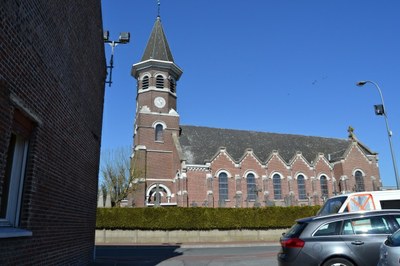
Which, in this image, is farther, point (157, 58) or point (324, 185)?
point (324, 185)

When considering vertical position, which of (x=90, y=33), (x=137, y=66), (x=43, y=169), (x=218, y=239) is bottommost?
(x=218, y=239)

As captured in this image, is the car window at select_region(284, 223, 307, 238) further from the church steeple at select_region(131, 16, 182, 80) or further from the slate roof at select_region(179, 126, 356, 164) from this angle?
the church steeple at select_region(131, 16, 182, 80)

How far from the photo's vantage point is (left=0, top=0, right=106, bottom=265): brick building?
5.17 metres

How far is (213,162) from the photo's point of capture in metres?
34.8

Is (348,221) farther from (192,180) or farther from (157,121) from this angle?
(157,121)

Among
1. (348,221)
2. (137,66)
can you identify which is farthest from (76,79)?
(137,66)

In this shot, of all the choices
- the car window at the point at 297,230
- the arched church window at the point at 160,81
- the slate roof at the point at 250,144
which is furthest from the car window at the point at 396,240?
the arched church window at the point at 160,81

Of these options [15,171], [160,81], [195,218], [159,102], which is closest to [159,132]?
[159,102]

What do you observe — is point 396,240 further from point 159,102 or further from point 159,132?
point 159,102

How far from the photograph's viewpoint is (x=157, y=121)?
36625mm

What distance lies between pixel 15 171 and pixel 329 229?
21.0ft

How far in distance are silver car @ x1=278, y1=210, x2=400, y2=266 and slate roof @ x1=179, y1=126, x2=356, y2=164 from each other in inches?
1072

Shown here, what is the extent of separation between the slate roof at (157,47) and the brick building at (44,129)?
29.5 m

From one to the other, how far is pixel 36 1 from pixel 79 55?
3065 millimetres
